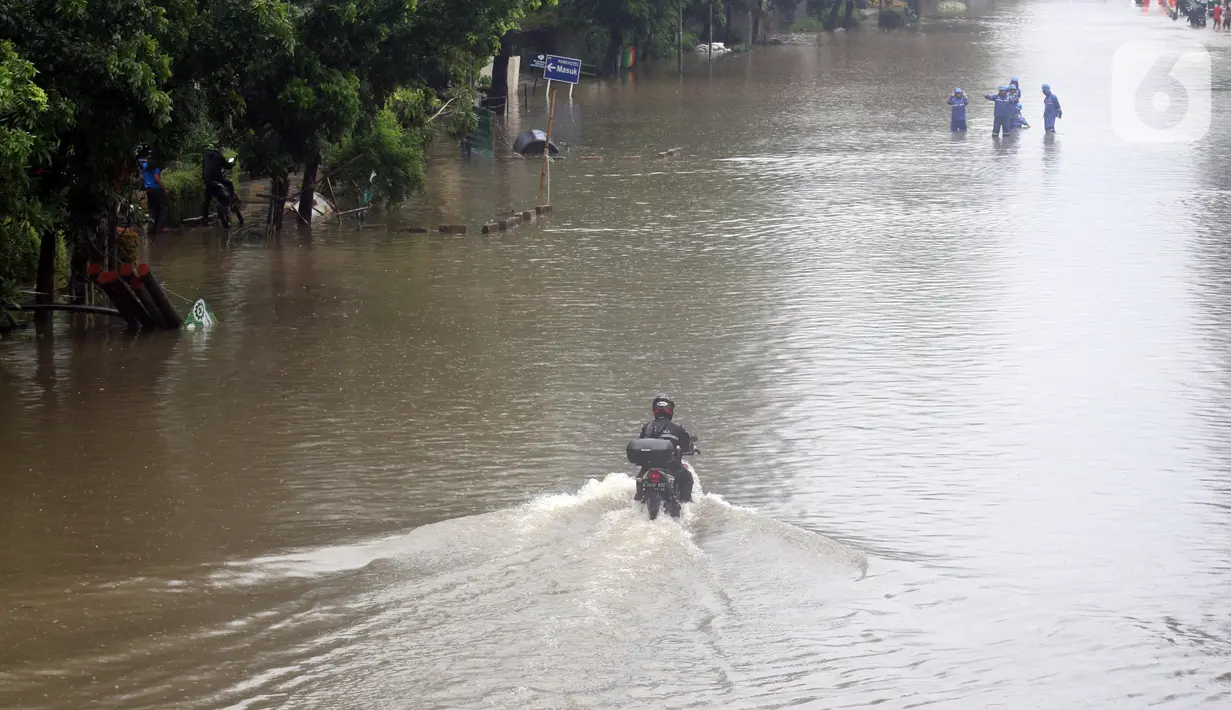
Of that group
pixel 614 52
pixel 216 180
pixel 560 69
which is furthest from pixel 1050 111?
pixel 614 52

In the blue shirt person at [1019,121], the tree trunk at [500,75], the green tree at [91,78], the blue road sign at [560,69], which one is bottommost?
the green tree at [91,78]

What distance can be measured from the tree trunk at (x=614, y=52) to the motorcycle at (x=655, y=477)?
48.0 metres

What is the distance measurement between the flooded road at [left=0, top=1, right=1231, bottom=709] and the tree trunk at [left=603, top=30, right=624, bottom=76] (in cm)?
3246

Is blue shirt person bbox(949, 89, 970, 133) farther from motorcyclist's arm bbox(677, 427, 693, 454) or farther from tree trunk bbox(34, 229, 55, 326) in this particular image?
motorcyclist's arm bbox(677, 427, 693, 454)

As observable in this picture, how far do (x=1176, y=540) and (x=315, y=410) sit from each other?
771 centimetres

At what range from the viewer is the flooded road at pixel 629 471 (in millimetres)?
9250

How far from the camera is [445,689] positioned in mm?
8812

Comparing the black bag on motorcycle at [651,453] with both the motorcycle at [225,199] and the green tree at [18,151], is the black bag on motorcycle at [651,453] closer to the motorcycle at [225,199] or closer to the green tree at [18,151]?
the green tree at [18,151]

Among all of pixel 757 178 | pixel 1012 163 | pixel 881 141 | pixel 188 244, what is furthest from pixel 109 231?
pixel 881 141

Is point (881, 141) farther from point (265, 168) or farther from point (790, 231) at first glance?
point (265, 168)

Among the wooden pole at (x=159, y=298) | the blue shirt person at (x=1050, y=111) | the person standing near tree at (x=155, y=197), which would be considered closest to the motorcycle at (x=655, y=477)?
the wooden pole at (x=159, y=298)

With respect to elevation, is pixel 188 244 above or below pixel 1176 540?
above

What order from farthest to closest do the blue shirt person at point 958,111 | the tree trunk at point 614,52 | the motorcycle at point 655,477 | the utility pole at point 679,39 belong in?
the utility pole at point 679,39 → the tree trunk at point 614,52 → the blue shirt person at point 958,111 → the motorcycle at point 655,477

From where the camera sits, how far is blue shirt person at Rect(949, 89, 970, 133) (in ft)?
126
